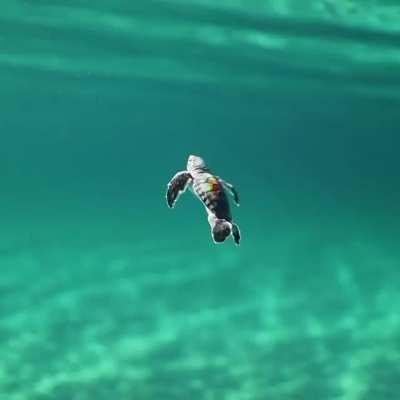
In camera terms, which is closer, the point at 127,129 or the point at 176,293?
the point at 176,293

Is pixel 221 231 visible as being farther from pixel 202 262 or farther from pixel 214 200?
pixel 202 262

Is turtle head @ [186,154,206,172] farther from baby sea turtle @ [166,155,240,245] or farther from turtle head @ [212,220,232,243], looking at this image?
turtle head @ [212,220,232,243]

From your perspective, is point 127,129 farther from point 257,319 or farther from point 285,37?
point 257,319

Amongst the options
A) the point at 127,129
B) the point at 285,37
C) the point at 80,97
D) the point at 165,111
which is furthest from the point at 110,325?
the point at 127,129

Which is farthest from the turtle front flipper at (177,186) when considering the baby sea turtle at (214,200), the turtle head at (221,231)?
the turtle head at (221,231)

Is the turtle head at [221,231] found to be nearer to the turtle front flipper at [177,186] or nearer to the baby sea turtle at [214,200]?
the baby sea turtle at [214,200]

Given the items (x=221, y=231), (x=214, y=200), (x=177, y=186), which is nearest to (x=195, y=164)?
(x=177, y=186)
